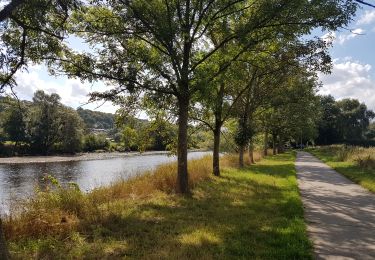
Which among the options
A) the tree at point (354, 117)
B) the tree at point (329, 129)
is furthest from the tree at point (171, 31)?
the tree at point (354, 117)

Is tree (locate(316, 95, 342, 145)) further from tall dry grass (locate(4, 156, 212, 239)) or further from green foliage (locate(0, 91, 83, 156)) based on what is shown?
tall dry grass (locate(4, 156, 212, 239))

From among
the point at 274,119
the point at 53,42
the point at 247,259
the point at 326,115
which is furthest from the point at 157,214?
the point at 326,115

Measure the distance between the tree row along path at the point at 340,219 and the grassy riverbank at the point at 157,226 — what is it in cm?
36

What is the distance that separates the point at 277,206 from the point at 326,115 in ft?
300

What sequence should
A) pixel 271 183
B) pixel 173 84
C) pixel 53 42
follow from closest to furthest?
pixel 53 42, pixel 173 84, pixel 271 183

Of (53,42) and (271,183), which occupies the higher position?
(53,42)

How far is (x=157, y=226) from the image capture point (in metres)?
9.06

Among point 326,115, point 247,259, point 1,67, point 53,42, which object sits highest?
point 326,115

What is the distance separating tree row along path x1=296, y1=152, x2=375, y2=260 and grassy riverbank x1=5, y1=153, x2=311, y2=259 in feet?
1.20

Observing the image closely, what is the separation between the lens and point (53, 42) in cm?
997

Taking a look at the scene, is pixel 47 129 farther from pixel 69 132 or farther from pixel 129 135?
pixel 129 135

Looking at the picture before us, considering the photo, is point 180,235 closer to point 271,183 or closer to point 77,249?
point 77,249

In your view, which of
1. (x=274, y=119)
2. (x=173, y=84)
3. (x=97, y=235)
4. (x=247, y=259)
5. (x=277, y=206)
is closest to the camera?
(x=247, y=259)

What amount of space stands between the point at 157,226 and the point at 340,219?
467cm
